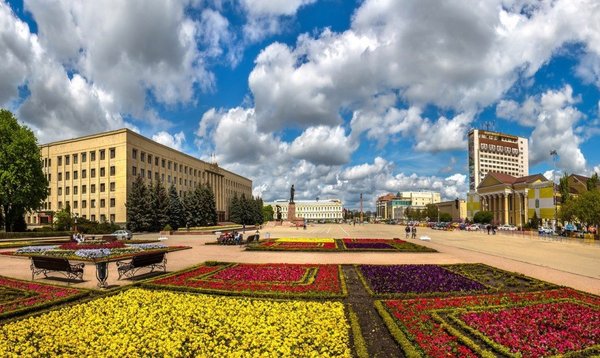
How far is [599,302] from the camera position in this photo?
10.3m

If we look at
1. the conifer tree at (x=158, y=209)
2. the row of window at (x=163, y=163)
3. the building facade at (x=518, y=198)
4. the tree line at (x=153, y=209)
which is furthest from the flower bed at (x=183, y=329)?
the building facade at (x=518, y=198)

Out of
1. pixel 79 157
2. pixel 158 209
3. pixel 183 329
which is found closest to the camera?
pixel 183 329

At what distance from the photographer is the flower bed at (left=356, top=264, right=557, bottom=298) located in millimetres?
11742

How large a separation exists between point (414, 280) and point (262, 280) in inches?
222

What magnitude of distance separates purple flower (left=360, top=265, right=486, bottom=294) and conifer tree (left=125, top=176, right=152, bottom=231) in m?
43.8

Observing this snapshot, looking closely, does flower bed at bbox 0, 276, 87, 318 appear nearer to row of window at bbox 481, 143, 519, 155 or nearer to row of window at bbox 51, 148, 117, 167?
row of window at bbox 51, 148, 117, 167

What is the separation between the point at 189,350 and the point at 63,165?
68.9 metres

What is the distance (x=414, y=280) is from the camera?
527 inches

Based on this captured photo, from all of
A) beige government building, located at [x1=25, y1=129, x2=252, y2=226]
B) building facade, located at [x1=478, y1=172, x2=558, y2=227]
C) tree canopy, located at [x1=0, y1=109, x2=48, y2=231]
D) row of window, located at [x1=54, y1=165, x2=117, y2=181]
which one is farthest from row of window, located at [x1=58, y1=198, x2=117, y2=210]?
building facade, located at [x1=478, y1=172, x2=558, y2=227]

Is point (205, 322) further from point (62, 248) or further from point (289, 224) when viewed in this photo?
point (289, 224)

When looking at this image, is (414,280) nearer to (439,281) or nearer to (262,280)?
(439,281)

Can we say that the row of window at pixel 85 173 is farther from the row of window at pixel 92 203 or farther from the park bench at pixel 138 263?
the park bench at pixel 138 263

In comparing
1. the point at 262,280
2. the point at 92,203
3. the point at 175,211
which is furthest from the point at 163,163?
the point at 262,280

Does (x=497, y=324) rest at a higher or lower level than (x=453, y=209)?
higher
